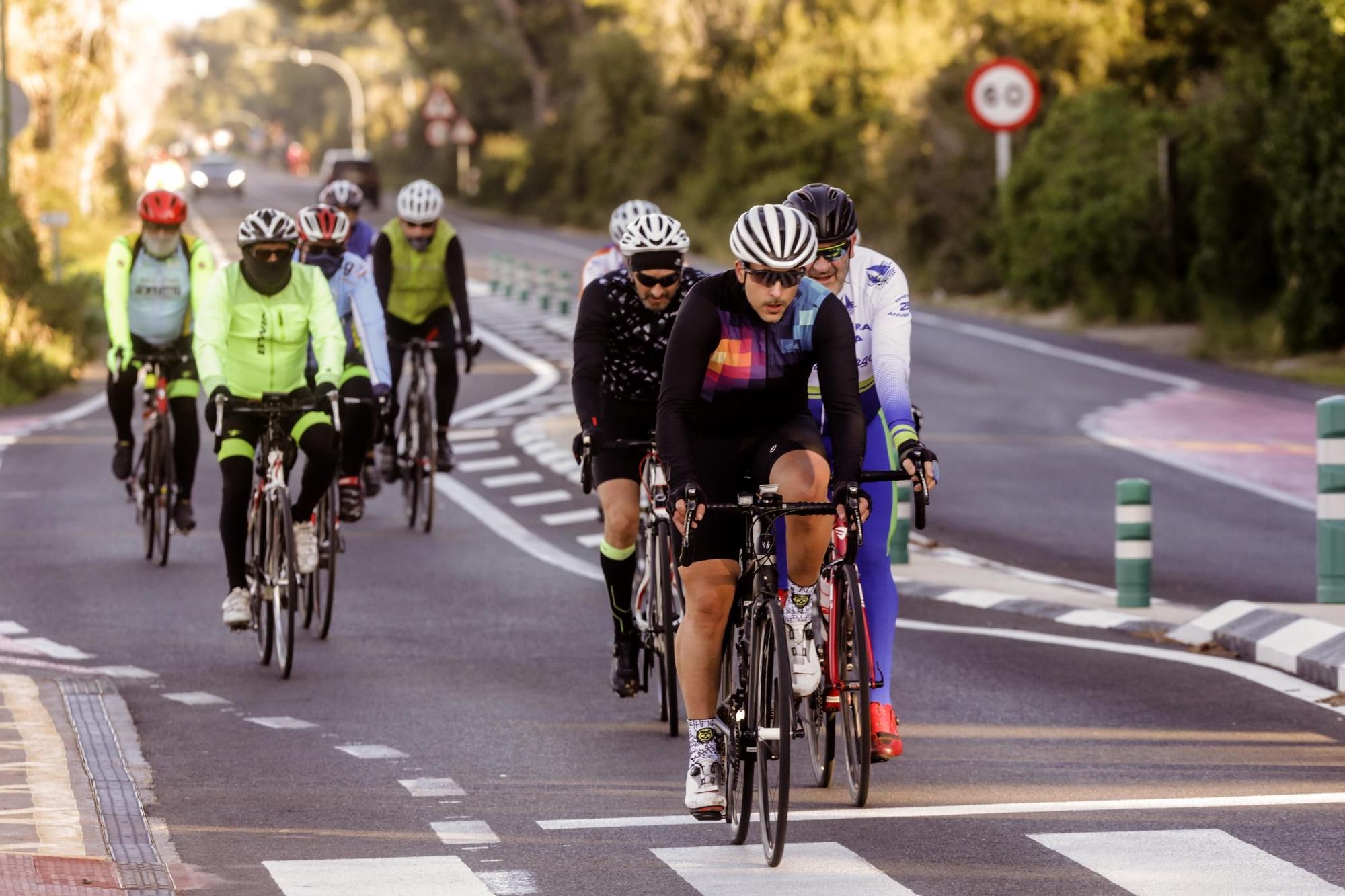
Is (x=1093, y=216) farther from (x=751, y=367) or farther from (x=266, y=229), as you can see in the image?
(x=751, y=367)

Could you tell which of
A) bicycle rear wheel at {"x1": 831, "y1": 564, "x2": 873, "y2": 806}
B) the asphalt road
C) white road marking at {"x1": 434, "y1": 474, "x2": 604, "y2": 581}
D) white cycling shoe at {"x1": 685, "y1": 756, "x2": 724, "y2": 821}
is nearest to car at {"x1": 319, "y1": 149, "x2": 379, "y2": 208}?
white road marking at {"x1": 434, "y1": 474, "x2": 604, "y2": 581}

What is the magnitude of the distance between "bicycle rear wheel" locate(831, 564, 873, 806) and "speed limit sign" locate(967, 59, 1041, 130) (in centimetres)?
3207

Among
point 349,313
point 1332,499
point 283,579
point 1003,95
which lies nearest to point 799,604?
point 283,579

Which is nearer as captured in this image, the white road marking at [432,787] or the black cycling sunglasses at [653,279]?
the white road marking at [432,787]

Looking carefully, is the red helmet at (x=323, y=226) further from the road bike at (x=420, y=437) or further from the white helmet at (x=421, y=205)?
the road bike at (x=420, y=437)

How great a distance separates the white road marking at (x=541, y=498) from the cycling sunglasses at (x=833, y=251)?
31.2 feet

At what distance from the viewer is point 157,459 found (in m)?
15.0

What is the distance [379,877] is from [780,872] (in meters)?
1.13

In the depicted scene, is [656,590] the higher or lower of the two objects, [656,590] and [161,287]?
the lower

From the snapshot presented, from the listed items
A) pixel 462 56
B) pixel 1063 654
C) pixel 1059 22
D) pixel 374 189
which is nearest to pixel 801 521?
pixel 1063 654

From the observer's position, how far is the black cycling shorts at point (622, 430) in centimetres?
979

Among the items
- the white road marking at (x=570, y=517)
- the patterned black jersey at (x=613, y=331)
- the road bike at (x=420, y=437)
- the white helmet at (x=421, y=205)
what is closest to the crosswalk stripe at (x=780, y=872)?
the patterned black jersey at (x=613, y=331)

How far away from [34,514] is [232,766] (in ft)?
28.9

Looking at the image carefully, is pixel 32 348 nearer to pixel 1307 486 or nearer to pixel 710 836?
pixel 1307 486
